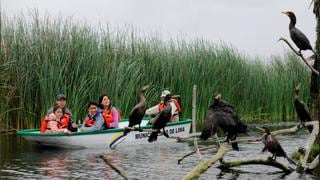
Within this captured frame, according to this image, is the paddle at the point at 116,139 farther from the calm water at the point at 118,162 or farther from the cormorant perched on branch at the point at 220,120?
the cormorant perched on branch at the point at 220,120

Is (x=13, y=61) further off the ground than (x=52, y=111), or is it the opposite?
(x=13, y=61)

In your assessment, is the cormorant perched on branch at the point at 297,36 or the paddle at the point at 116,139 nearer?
the cormorant perched on branch at the point at 297,36

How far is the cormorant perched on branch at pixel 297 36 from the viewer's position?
11242 mm

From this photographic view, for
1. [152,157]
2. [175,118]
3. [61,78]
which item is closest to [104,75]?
[61,78]

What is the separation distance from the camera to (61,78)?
1805 centimetres

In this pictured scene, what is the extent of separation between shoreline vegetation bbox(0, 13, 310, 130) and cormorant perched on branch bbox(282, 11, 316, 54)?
7.71 m

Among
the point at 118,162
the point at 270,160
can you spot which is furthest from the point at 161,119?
the point at 118,162

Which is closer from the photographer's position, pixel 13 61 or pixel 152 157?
pixel 152 157

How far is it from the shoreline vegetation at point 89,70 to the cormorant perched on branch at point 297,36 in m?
7.71

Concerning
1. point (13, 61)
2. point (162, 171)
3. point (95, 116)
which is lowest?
point (162, 171)

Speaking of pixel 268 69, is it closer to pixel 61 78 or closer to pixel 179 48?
pixel 179 48

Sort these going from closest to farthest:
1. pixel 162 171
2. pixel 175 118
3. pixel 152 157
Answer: pixel 162 171 < pixel 152 157 < pixel 175 118

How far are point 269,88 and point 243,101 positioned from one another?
1.74 m

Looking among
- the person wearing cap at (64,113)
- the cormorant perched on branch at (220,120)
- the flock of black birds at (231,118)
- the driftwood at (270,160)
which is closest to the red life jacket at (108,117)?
the person wearing cap at (64,113)
